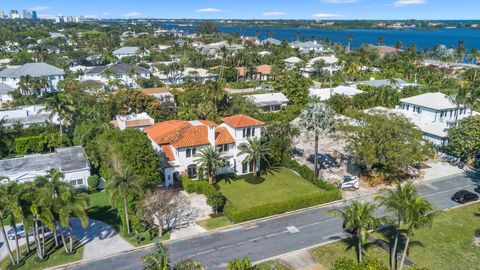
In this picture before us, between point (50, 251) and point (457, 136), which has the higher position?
point (457, 136)

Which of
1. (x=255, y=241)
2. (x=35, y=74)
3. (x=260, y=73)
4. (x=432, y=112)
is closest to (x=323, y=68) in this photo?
(x=260, y=73)

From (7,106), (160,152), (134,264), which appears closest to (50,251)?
(134,264)

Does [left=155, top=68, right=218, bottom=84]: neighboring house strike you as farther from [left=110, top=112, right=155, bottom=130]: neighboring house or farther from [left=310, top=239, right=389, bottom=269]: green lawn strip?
[left=310, top=239, right=389, bottom=269]: green lawn strip

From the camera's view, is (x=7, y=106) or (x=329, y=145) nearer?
(x=329, y=145)

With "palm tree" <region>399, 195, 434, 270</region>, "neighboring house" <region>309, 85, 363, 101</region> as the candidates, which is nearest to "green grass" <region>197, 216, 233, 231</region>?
"palm tree" <region>399, 195, 434, 270</region>

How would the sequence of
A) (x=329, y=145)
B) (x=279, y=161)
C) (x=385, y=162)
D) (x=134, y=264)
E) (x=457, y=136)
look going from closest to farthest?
Answer: 1. (x=134, y=264)
2. (x=385, y=162)
3. (x=457, y=136)
4. (x=279, y=161)
5. (x=329, y=145)

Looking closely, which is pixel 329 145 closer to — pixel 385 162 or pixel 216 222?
pixel 385 162
